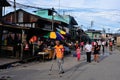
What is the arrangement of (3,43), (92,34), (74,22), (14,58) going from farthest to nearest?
(92,34)
(74,22)
(3,43)
(14,58)

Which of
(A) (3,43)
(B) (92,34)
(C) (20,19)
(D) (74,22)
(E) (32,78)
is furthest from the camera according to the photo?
(B) (92,34)

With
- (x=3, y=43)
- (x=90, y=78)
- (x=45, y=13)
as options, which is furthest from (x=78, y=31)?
(x=90, y=78)

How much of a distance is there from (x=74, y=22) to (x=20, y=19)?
1279 inches

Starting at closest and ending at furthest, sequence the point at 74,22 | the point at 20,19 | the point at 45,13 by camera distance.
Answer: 1. the point at 20,19
2. the point at 45,13
3. the point at 74,22

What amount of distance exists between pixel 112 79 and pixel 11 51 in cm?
1421

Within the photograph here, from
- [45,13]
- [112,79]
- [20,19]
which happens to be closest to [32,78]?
[112,79]

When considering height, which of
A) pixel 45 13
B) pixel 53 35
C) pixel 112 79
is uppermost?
pixel 45 13

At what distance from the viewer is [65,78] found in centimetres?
1558

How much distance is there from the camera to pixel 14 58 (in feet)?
87.4

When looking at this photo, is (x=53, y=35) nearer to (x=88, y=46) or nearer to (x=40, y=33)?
(x=40, y=33)

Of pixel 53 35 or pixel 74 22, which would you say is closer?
pixel 53 35

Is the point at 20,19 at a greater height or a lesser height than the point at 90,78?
greater

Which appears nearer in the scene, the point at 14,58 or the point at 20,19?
the point at 14,58

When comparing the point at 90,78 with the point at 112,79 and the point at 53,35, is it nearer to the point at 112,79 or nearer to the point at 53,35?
the point at 112,79
